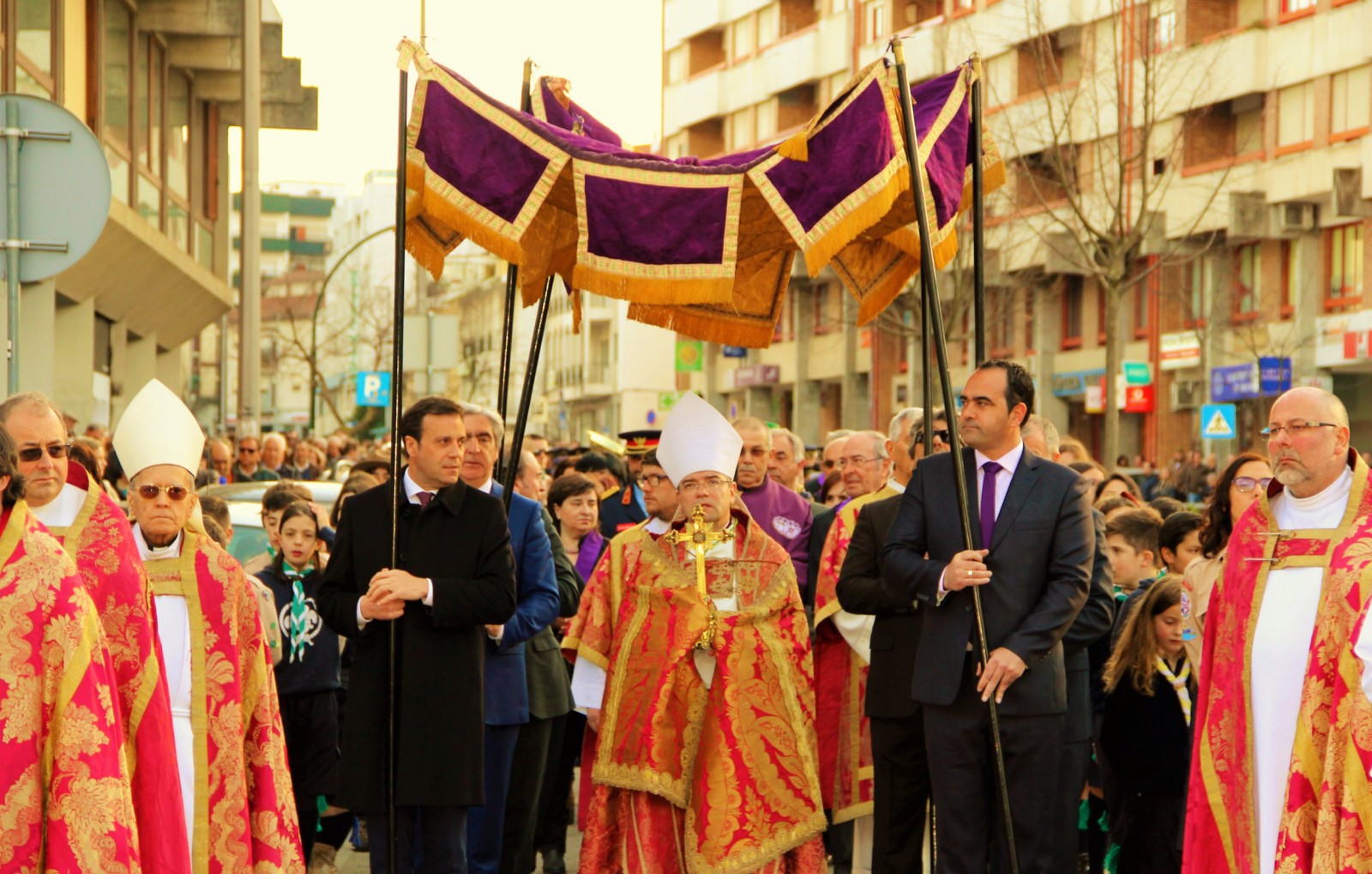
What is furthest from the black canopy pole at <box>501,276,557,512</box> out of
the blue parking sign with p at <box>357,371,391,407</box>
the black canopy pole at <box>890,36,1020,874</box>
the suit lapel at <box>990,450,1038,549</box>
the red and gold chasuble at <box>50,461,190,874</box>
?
the blue parking sign with p at <box>357,371,391,407</box>

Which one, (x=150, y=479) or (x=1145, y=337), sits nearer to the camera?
(x=150, y=479)

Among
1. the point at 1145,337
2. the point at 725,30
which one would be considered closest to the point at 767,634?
the point at 1145,337

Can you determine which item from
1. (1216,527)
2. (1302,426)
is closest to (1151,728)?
(1216,527)

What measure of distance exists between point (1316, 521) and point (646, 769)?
2.85 metres

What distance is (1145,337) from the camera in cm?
4231

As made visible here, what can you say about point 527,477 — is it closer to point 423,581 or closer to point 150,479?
point 423,581

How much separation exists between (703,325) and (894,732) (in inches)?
98.3

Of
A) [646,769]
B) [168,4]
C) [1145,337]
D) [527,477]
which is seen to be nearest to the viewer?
[646,769]

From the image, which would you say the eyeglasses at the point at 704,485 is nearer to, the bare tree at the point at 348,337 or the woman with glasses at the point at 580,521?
the woman with glasses at the point at 580,521

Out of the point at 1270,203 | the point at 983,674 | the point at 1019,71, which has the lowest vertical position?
the point at 983,674

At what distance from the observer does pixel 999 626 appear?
7215 mm

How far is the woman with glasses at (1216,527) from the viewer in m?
7.46

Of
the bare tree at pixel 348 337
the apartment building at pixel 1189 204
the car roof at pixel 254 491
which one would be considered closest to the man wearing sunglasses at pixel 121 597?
the car roof at pixel 254 491

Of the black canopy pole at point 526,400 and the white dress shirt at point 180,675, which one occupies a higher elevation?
the black canopy pole at point 526,400
